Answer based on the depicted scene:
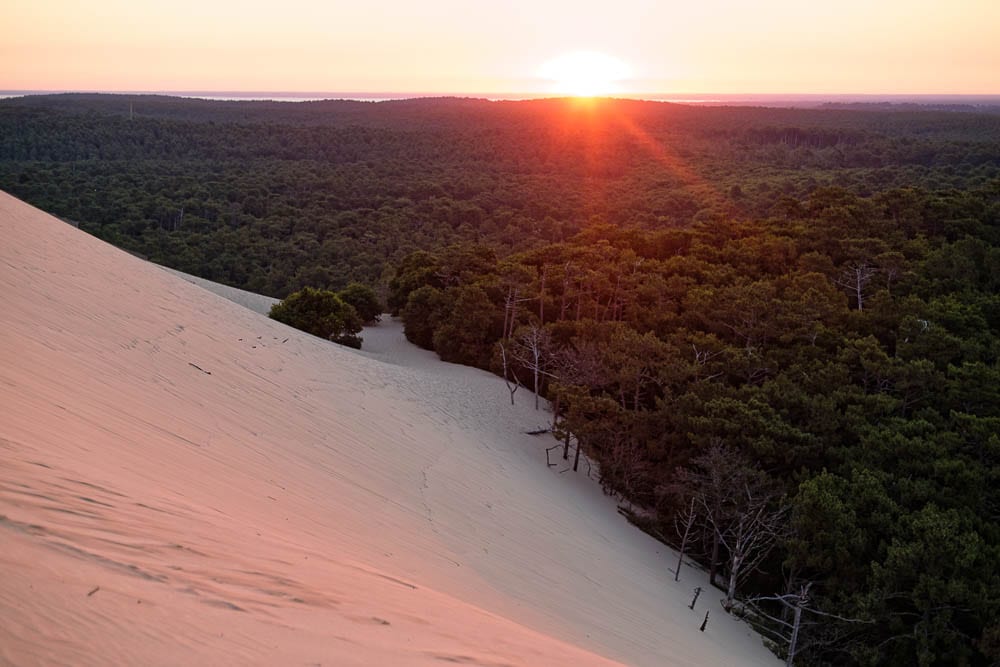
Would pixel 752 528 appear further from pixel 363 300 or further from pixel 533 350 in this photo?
pixel 363 300

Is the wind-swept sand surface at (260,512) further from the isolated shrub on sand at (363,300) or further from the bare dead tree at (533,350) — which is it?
the isolated shrub on sand at (363,300)

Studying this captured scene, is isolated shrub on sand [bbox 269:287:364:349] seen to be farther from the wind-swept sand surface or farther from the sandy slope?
the wind-swept sand surface

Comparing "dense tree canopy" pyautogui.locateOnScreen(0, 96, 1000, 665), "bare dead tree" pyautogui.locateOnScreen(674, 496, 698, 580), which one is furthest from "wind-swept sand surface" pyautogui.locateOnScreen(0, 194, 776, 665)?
"dense tree canopy" pyautogui.locateOnScreen(0, 96, 1000, 665)

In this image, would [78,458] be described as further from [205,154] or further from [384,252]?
[205,154]

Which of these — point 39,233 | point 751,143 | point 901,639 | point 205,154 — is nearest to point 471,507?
point 901,639

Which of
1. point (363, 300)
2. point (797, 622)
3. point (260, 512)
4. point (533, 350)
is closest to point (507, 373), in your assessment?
point (533, 350)

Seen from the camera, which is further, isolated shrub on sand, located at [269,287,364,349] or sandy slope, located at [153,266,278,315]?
sandy slope, located at [153,266,278,315]
